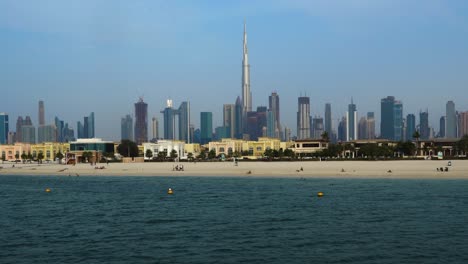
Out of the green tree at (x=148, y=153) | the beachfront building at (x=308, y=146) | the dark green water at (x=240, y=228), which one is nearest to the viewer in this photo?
the dark green water at (x=240, y=228)

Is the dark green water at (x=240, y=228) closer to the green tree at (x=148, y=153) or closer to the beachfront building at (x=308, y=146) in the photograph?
the beachfront building at (x=308, y=146)

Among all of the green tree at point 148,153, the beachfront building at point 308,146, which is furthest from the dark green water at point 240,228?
the green tree at point 148,153

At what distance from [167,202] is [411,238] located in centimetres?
2573

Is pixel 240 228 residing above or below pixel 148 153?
below

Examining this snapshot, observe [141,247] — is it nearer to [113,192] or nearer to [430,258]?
[430,258]

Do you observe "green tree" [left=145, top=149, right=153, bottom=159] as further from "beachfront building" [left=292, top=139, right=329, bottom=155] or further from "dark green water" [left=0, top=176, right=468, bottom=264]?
"dark green water" [left=0, top=176, right=468, bottom=264]

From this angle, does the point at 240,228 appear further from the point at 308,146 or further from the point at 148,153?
the point at 148,153

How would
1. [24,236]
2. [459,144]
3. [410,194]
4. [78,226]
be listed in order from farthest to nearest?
[459,144], [410,194], [78,226], [24,236]

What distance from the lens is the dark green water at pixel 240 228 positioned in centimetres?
2770

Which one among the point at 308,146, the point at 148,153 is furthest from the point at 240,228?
the point at 148,153

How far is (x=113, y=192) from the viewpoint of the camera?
214ft

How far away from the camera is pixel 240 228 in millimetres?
35562

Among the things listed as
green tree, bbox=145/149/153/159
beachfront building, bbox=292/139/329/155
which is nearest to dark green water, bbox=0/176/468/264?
beachfront building, bbox=292/139/329/155

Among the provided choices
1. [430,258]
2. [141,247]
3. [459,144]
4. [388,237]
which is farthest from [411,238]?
[459,144]
